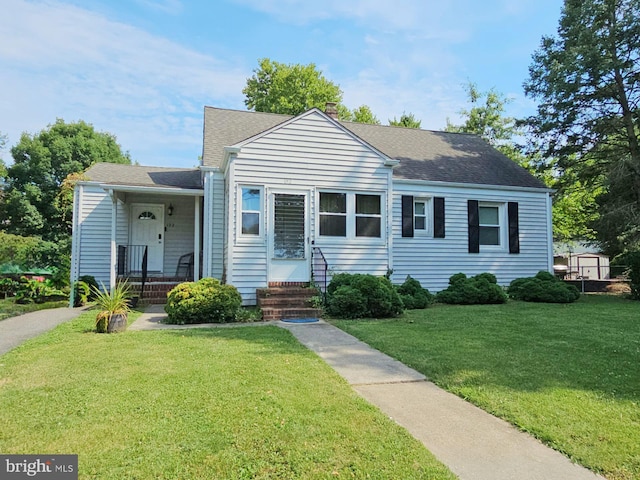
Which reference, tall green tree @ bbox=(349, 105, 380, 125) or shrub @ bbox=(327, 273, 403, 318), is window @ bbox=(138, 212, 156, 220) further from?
tall green tree @ bbox=(349, 105, 380, 125)

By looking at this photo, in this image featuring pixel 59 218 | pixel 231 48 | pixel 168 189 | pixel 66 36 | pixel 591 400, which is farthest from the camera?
pixel 59 218

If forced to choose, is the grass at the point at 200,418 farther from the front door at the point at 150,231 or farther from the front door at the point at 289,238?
the front door at the point at 150,231

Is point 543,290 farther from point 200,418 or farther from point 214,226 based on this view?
point 200,418

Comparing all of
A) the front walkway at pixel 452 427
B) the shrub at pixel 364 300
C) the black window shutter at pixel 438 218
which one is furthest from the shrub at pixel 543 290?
the front walkway at pixel 452 427

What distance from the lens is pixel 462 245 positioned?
12609 mm

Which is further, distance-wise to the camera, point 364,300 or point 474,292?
point 474,292

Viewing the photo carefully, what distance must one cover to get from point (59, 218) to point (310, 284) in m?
21.0

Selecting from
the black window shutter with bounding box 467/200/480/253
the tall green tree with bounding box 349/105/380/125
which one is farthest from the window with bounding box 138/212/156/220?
the tall green tree with bounding box 349/105/380/125

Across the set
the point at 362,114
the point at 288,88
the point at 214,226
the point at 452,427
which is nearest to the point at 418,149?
the point at 214,226

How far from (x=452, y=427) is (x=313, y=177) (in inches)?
304

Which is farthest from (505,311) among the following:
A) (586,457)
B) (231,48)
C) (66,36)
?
(66,36)

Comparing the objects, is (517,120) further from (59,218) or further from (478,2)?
(59,218)

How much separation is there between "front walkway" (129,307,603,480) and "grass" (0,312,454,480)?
186 millimetres

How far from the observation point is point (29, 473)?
7.82 ft
